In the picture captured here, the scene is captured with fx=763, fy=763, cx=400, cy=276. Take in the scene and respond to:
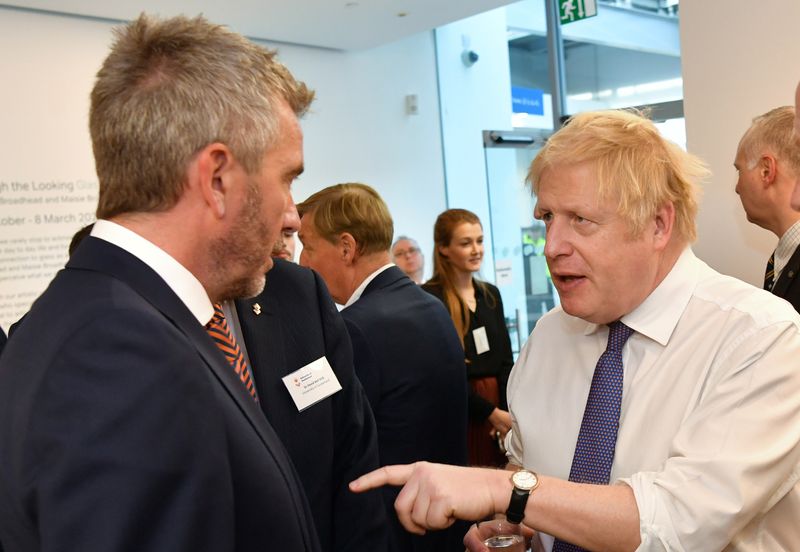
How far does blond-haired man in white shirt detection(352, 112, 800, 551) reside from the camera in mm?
1346

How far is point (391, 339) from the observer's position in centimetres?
260

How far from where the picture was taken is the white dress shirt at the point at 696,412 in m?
1.35

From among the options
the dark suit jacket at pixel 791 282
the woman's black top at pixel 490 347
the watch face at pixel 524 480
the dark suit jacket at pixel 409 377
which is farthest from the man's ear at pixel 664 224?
the woman's black top at pixel 490 347

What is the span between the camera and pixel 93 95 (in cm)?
115

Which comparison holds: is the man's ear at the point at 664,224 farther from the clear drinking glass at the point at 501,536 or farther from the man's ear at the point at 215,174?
the man's ear at the point at 215,174

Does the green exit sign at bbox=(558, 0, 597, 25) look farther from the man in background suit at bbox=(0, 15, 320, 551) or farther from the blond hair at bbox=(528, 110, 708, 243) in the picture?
the man in background suit at bbox=(0, 15, 320, 551)

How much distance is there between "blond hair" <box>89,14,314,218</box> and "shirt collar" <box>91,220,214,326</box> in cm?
4

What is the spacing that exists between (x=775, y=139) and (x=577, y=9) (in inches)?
160

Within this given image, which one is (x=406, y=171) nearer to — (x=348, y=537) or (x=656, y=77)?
(x=656, y=77)

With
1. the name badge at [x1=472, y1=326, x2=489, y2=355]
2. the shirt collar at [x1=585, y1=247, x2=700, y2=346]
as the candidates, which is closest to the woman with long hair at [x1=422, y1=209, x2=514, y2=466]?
the name badge at [x1=472, y1=326, x2=489, y2=355]

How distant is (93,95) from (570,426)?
1.16 m

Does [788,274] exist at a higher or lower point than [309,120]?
lower

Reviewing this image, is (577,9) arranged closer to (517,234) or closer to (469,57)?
(469,57)

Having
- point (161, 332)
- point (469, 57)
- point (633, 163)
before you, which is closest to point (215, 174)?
point (161, 332)
